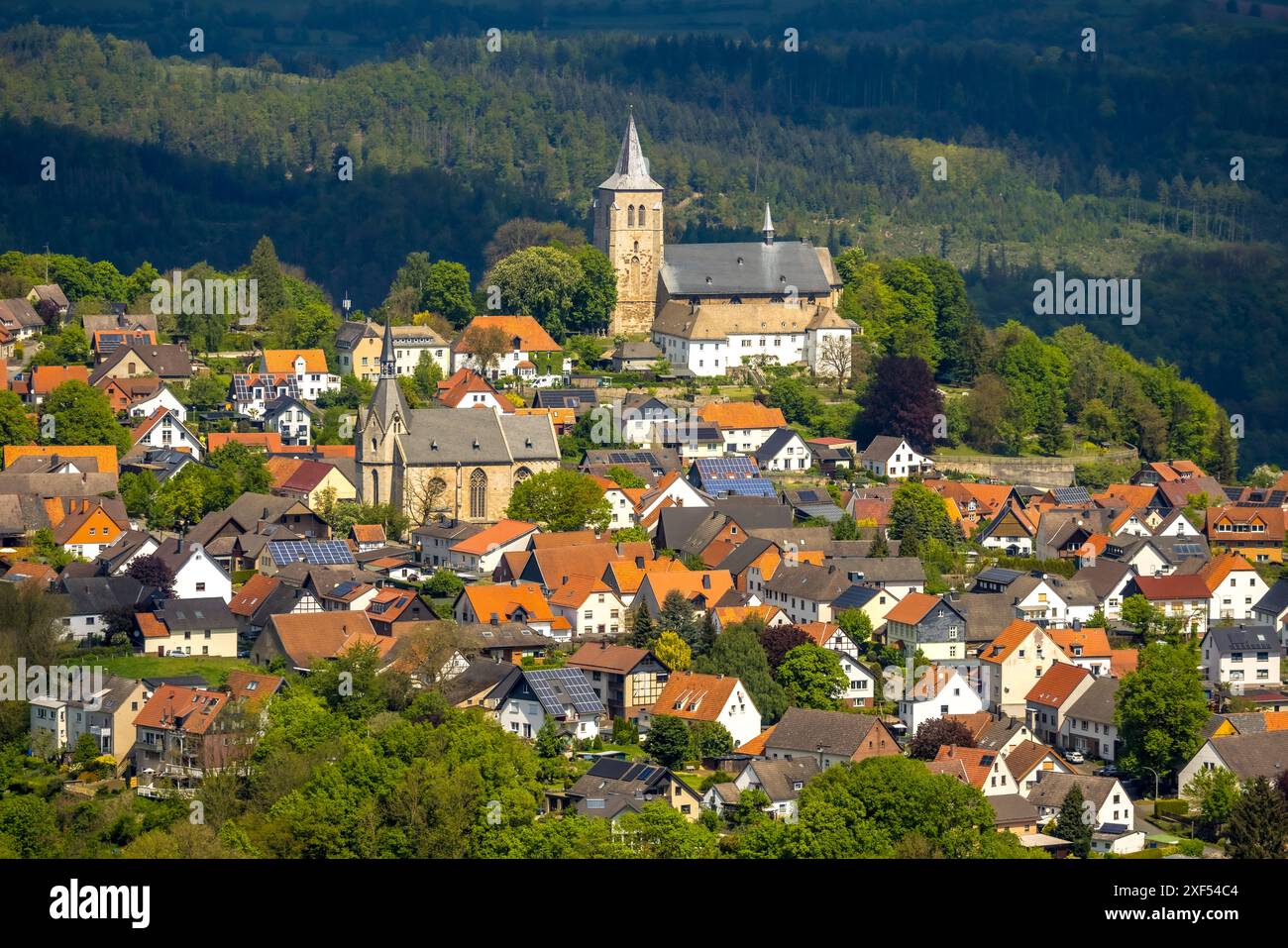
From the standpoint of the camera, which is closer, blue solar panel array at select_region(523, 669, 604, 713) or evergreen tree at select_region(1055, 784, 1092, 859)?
evergreen tree at select_region(1055, 784, 1092, 859)

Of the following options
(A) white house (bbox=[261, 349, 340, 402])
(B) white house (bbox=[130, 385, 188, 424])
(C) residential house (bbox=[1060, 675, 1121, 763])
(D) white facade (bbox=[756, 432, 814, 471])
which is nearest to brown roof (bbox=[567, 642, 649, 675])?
(C) residential house (bbox=[1060, 675, 1121, 763])

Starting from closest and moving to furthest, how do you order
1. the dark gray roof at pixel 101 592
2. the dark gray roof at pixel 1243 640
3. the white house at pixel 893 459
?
the dark gray roof at pixel 101 592 → the dark gray roof at pixel 1243 640 → the white house at pixel 893 459

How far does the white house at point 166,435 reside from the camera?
68.8m

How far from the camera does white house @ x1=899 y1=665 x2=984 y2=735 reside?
4888 centimetres

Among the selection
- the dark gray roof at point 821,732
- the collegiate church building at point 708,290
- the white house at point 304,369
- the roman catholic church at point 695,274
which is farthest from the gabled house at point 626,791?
the roman catholic church at point 695,274

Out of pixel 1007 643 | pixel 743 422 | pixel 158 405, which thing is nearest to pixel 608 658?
pixel 1007 643

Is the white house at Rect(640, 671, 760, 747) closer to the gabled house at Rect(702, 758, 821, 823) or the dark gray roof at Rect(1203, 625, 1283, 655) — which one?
the gabled house at Rect(702, 758, 821, 823)

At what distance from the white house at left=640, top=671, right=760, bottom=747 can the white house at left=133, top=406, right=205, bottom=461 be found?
2536cm

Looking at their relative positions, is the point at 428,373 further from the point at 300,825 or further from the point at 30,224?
the point at 30,224

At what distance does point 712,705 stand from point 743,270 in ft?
133

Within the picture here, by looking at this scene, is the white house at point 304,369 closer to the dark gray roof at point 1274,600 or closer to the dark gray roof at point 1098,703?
the dark gray roof at point 1274,600

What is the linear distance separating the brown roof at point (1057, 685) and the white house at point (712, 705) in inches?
284

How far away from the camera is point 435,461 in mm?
64375

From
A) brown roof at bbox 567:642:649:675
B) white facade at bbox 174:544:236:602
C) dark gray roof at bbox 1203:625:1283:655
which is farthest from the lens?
white facade at bbox 174:544:236:602
